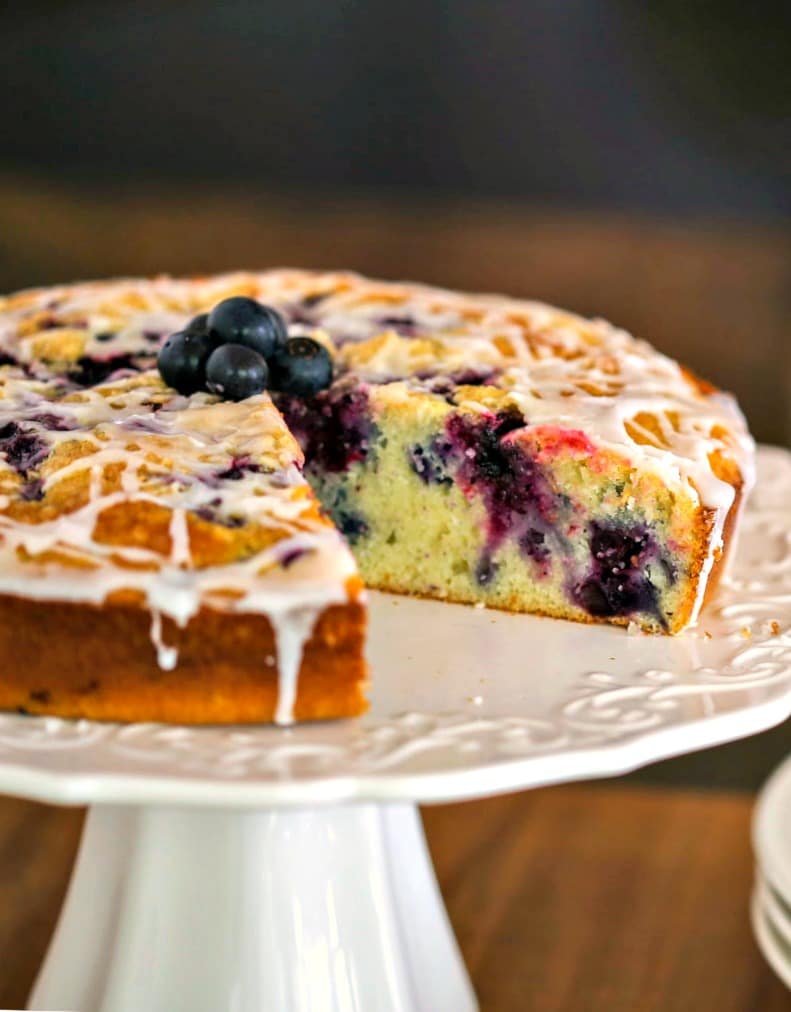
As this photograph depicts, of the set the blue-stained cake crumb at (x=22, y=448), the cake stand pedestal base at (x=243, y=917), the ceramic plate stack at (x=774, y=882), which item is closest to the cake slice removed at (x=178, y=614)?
the blue-stained cake crumb at (x=22, y=448)

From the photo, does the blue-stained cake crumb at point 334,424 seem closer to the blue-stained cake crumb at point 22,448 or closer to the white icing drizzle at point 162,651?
the blue-stained cake crumb at point 22,448

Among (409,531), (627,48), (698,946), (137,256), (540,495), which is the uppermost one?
(627,48)

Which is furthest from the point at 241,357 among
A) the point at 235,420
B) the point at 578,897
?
the point at 578,897

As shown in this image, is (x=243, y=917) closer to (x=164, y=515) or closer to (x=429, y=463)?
(x=164, y=515)

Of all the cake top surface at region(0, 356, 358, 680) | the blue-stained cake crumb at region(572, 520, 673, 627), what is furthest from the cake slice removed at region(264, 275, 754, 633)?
the cake top surface at region(0, 356, 358, 680)

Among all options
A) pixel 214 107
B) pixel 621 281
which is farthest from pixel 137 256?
pixel 621 281

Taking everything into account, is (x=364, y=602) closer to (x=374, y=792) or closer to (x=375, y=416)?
(x=374, y=792)
